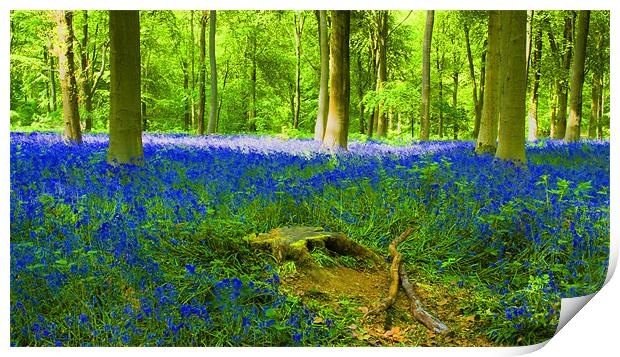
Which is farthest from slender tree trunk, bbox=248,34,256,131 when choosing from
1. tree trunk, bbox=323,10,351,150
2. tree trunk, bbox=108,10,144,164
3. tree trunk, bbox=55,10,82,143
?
tree trunk, bbox=55,10,82,143

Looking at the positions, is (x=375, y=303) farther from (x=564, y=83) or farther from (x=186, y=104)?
(x=564, y=83)

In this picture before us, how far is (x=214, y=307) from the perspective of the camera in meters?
2.87

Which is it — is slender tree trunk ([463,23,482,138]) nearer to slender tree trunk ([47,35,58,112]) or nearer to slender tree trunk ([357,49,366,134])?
slender tree trunk ([357,49,366,134])

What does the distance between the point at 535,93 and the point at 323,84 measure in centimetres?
317

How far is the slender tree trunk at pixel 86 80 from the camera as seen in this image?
4.71 meters

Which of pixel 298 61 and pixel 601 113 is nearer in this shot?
pixel 601 113

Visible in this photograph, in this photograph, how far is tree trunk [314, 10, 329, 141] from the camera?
20.0 feet

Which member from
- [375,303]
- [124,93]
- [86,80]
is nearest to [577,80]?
[375,303]

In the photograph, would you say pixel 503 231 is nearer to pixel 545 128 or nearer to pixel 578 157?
pixel 578 157

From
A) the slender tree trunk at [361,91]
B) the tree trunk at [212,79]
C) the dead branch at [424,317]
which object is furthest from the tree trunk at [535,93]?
the dead branch at [424,317]

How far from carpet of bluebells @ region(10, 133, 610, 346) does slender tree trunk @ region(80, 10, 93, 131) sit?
18 centimetres

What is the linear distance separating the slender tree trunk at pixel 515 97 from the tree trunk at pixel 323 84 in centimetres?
215

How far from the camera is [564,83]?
698 cm

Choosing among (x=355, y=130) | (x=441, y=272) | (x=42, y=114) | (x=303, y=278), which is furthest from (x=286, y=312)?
(x=355, y=130)
